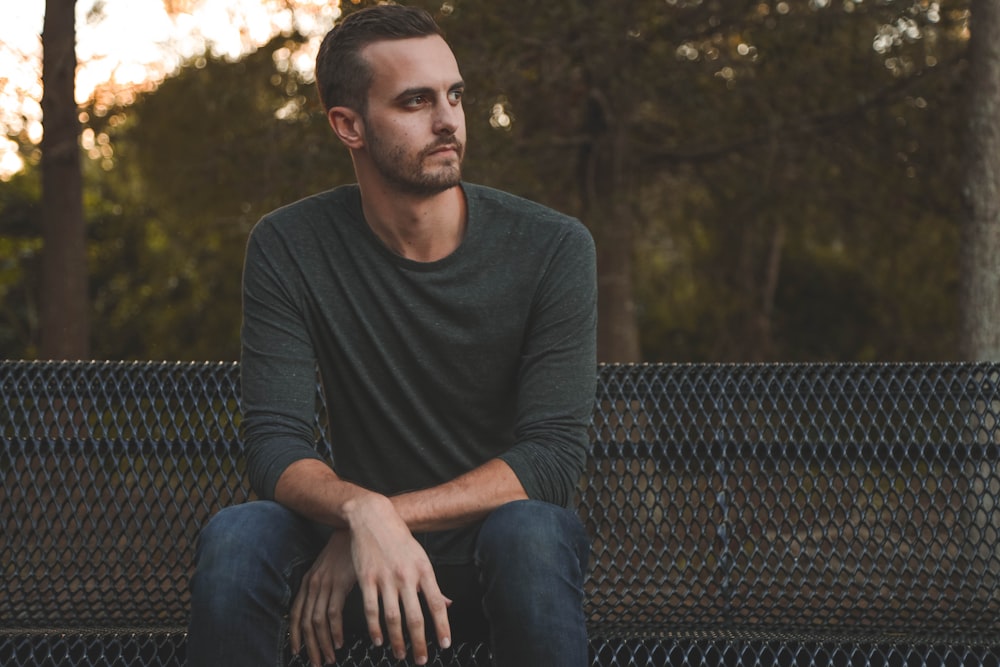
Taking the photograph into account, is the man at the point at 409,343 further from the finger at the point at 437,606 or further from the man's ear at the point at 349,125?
the finger at the point at 437,606

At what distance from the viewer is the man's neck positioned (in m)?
2.81

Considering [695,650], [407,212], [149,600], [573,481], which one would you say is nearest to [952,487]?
[695,650]

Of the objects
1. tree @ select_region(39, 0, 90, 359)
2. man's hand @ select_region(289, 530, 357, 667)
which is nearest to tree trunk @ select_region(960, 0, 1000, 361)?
man's hand @ select_region(289, 530, 357, 667)

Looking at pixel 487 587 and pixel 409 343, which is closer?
pixel 487 587

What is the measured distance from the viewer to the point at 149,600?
299 centimetres

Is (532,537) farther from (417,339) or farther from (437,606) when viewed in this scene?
(417,339)

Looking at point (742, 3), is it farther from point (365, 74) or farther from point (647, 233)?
point (365, 74)

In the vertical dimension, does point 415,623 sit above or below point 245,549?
below

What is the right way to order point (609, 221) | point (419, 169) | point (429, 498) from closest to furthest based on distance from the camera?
1. point (429, 498)
2. point (419, 169)
3. point (609, 221)

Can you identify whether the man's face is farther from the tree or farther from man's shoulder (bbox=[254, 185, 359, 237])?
the tree

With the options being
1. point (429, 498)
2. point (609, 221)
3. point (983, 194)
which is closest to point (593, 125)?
point (609, 221)

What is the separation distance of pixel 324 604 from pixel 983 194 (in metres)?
3.41

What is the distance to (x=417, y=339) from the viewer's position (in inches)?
109

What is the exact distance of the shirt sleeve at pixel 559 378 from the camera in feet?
8.45
